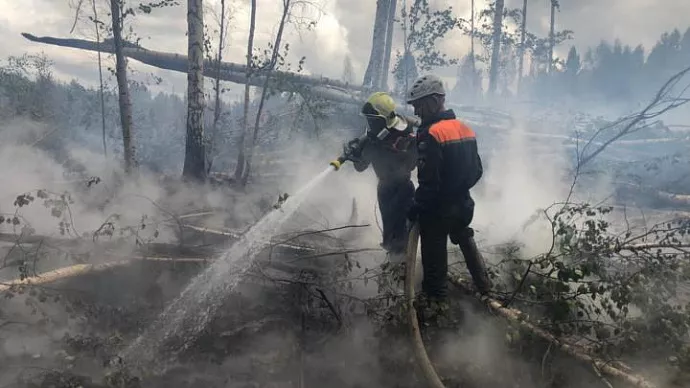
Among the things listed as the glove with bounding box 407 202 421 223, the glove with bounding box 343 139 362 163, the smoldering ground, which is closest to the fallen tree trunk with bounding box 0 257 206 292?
the smoldering ground

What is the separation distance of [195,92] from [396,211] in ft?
20.0

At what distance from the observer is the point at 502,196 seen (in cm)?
1029

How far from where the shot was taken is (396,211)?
17.4 ft

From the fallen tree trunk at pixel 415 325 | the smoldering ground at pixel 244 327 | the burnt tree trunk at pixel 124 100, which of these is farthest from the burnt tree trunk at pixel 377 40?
the fallen tree trunk at pixel 415 325

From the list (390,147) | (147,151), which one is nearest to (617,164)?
(390,147)

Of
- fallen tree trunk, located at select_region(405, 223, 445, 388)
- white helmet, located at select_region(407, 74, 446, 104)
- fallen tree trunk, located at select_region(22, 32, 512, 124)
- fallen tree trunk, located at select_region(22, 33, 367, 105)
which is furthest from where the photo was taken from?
fallen tree trunk, located at select_region(22, 33, 367, 105)

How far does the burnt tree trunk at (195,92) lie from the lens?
9133mm

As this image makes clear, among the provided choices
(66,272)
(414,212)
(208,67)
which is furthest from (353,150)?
(208,67)

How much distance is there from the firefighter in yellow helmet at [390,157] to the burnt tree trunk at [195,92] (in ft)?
18.3

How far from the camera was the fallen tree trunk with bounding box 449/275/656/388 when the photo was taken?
2920 millimetres

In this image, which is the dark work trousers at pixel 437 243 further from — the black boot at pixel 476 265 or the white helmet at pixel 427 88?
the white helmet at pixel 427 88

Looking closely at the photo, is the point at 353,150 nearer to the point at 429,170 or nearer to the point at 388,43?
the point at 429,170

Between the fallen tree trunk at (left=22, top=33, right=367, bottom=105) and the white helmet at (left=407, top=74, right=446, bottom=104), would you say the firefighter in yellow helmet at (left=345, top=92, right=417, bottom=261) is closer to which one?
the white helmet at (left=407, top=74, right=446, bottom=104)

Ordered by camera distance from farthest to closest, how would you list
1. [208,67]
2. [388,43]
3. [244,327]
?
[388,43] → [208,67] → [244,327]
